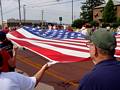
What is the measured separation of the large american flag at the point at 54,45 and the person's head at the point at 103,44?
16.5 feet

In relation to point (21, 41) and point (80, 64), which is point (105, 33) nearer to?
point (21, 41)

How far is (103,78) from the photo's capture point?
3.35 metres

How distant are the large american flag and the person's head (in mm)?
5021

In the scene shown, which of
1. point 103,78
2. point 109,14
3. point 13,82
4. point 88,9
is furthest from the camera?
point 88,9

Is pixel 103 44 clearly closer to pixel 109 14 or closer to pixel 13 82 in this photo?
pixel 13 82

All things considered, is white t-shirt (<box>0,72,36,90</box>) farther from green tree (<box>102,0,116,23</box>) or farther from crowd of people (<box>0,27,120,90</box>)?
green tree (<box>102,0,116,23</box>)

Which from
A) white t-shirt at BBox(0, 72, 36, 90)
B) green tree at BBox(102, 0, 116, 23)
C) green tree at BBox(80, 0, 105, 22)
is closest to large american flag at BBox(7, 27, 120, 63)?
white t-shirt at BBox(0, 72, 36, 90)

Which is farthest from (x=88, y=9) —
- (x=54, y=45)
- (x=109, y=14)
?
(x=54, y=45)

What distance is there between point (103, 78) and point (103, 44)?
0.28 meters

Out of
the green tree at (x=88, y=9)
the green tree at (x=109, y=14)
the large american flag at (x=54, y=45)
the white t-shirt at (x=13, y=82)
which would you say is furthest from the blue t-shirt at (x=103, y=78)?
the green tree at (x=88, y=9)

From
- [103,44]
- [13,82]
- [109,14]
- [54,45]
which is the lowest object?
[109,14]

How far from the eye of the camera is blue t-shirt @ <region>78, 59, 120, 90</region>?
333 centimetres

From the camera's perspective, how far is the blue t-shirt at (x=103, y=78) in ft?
10.9

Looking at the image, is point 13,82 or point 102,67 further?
point 13,82
